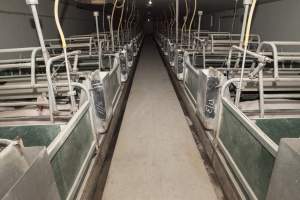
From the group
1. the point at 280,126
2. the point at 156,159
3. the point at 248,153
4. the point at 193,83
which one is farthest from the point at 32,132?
the point at 193,83

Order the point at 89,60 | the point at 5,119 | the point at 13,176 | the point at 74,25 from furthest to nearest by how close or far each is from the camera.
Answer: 1. the point at 74,25
2. the point at 89,60
3. the point at 5,119
4. the point at 13,176

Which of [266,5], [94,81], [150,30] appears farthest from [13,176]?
[150,30]

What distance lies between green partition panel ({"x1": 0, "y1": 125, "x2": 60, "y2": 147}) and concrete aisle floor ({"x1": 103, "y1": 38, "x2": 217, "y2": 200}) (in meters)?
0.67

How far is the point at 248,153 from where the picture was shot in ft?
4.46

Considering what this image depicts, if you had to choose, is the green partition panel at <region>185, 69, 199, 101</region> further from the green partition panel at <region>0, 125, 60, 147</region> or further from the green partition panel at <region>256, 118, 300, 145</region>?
the green partition panel at <region>0, 125, 60, 147</region>

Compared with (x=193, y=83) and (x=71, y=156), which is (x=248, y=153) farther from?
(x=193, y=83)

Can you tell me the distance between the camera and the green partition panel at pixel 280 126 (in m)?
1.60

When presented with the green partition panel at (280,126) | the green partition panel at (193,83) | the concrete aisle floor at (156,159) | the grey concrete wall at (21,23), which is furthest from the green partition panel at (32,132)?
the grey concrete wall at (21,23)

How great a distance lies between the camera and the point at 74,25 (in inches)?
294

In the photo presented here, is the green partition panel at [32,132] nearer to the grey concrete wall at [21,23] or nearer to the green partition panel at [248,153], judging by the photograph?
the green partition panel at [248,153]

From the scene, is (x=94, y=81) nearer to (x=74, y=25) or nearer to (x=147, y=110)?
(x=147, y=110)

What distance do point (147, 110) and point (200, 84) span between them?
1282 millimetres

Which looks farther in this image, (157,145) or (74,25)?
(74,25)

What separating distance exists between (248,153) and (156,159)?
1117 mm
